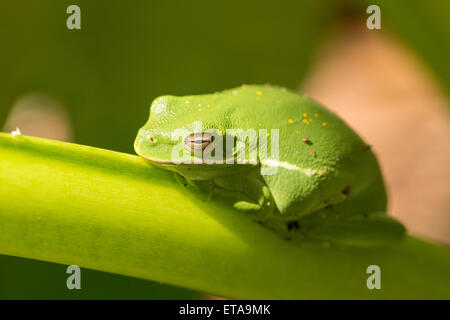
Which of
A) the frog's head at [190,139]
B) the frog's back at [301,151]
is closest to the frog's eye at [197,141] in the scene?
the frog's head at [190,139]

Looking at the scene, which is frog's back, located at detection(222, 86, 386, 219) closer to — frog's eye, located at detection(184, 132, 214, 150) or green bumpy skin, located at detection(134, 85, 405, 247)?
green bumpy skin, located at detection(134, 85, 405, 247)

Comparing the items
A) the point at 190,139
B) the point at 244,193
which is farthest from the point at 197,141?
the point at 244,193

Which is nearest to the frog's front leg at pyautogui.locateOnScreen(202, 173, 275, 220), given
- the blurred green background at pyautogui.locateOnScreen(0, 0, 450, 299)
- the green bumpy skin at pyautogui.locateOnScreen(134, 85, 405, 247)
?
the green bumpy skin at pyautogui.locateOnScreen(134, 85, 405, 247)

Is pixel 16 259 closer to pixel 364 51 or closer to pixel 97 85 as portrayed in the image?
pixel 97 85

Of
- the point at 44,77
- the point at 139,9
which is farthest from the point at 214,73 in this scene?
the point at 44,77

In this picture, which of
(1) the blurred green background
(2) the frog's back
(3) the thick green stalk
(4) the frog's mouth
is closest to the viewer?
(3) the thick green stalk

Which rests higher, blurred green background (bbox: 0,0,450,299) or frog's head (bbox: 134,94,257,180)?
blurred green background (bbox: 0,0,450,299)

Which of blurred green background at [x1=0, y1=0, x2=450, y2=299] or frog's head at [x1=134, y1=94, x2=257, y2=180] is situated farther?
blurred green background at [x1=0, y1=0, x2=450, y2=299]

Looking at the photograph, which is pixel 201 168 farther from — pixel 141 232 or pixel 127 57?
pixel 127 57
